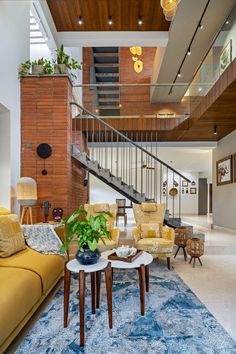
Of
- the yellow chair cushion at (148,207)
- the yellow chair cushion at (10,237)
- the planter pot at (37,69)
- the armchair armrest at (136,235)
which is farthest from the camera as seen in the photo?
the planter pot at (37,69)

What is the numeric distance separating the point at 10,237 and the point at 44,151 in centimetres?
262

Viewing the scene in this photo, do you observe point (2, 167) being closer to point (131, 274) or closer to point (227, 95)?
point (131, 274)

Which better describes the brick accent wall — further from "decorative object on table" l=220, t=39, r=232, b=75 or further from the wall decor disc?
"decorative object on table" l=220, t=39, r=232, b=75

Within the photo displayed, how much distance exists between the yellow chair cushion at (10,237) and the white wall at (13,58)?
5.94 feet

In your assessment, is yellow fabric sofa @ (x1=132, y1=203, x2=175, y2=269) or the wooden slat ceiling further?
the wooden slat ceiling

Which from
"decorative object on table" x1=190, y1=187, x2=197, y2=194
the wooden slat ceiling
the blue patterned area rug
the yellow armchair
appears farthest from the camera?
"decorative object on table" x1=190, y1=187, x2=197, y2=194

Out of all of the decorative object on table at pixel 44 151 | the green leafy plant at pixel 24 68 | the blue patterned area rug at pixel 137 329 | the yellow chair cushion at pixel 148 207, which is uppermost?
the green leafy plant at pixel 24 68

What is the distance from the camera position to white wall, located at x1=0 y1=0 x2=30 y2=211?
454 cm

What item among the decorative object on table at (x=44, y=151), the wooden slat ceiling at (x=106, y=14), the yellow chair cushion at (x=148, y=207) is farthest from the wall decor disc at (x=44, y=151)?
the wooden slat ceiling at (x=106, y=14)

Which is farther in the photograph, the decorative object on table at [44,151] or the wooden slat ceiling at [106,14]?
the wooden slat ceiling at [106,14]

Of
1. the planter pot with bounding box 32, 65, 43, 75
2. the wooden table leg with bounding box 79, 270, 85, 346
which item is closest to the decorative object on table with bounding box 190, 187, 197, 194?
the planter pot with bounding box 32, 65, 43, 75

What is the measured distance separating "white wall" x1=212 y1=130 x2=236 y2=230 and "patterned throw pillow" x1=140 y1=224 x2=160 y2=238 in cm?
351

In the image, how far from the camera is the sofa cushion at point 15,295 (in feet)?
5.98

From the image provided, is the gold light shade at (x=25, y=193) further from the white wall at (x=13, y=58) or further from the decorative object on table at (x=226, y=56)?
the decorative object on table at (x=226, y=56)
